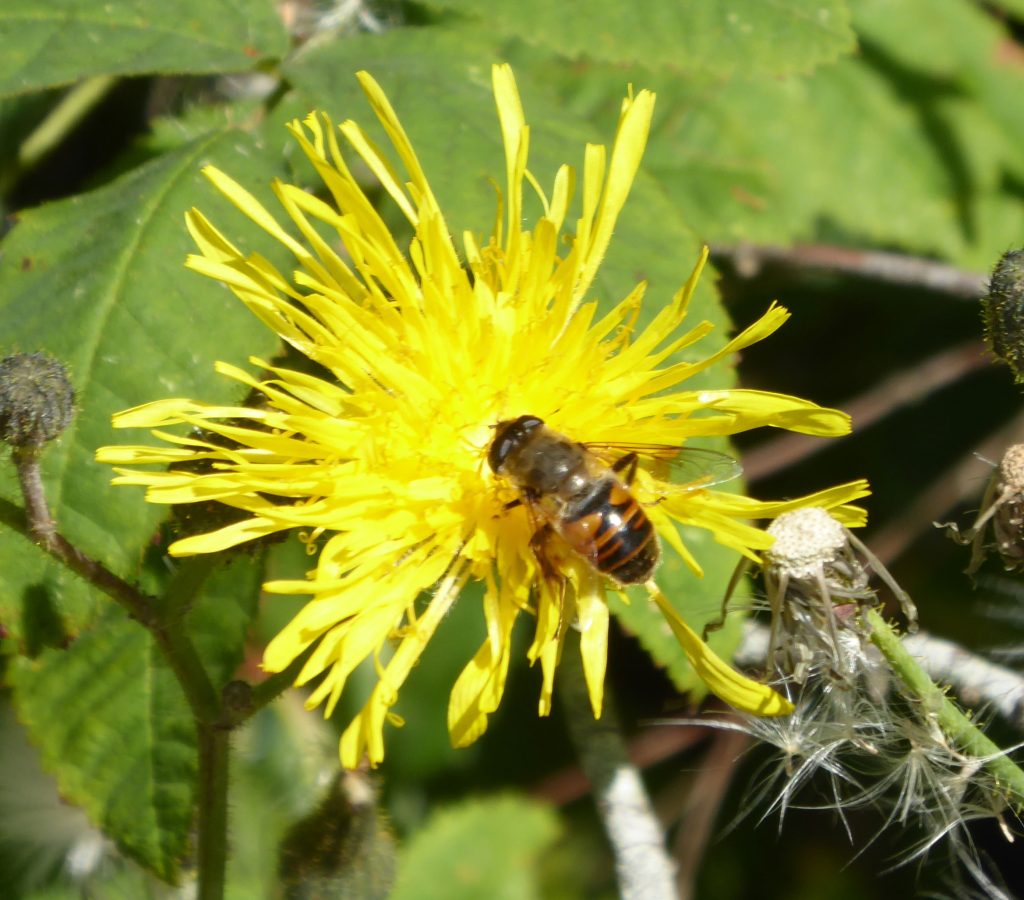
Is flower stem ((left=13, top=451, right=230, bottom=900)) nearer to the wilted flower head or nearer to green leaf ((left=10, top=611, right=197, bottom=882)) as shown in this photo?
green leaf ((left=10, top=611, right=197, bottom=882))

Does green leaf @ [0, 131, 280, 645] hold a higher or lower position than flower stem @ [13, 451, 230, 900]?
higher

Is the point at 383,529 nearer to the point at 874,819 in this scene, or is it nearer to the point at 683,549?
the point at 683,549

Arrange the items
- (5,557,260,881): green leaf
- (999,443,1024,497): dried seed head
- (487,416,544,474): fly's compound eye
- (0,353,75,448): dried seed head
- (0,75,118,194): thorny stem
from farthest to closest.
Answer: (0,75,118,194): thorny stem
(5,557,260,881): green leaf
(487,416,544,474): fly's compound eye
(999,443,1024,497): dried seed head
(0,353,75,448): dried seed head

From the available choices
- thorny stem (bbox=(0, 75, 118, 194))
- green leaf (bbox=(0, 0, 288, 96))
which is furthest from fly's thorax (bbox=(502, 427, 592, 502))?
thorny stem (bbox=(0, 75, 118, 194))

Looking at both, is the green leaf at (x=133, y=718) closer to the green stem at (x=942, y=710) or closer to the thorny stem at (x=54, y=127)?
the green stem at (x=942, y=710)

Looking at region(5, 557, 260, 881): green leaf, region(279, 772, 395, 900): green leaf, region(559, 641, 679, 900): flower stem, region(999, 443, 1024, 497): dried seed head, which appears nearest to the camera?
region(999, 443, 1024, 497): dried seed head

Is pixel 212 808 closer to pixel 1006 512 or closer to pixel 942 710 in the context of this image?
pixel 942 710

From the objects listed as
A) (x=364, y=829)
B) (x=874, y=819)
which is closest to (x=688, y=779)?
(x=874, y=819)

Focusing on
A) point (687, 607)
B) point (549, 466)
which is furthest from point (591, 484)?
point (687, 607)
